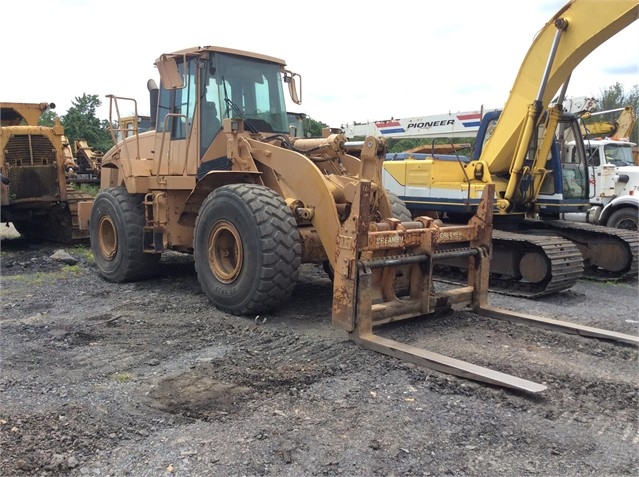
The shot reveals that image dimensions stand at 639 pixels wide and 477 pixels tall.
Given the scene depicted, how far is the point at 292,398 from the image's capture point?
393 cm

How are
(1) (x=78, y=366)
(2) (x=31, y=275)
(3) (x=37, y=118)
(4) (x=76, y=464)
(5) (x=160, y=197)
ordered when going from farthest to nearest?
(3) (x=37, y=118) < (2) (x=31, y=275) < (5) (x=160, y=197) < (1) (x=78, y=366) < (4) (x=76, y=464)

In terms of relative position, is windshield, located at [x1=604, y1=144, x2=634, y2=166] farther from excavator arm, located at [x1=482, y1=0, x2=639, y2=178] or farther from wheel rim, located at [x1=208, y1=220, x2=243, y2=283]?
wheel rim, located at [x1=208, y1=220, x2=243, y2=283]

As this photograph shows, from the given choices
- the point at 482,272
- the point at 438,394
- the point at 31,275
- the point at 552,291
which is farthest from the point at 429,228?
the point at 31,275

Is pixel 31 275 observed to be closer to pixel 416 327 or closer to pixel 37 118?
pixel 37 118

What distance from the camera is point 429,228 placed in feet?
18.3

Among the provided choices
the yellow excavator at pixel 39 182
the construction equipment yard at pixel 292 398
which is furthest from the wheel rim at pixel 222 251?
the yellow excavator at pixel 39 182

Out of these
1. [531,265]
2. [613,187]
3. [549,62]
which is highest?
[549,62]

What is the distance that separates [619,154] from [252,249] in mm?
10657

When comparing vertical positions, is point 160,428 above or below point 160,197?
below

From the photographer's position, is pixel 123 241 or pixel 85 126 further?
pixel 85 126

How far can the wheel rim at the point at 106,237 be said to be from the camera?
8.14 meters

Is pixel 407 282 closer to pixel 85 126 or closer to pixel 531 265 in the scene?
pixel 531 265

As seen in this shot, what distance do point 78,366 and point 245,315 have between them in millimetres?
1732

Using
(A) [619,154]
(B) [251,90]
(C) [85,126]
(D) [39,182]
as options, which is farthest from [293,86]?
(C) [85,126]
